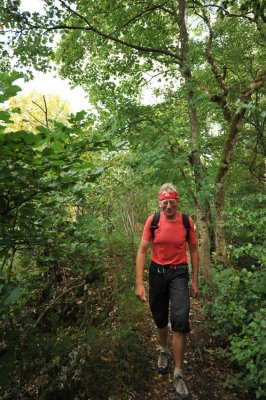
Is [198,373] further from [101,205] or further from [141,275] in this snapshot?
[101,205]

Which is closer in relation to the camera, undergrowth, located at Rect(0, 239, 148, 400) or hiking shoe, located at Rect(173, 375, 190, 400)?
undergrowth, located at Rect(0, 239, 148, 400)

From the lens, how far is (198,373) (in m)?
4.02

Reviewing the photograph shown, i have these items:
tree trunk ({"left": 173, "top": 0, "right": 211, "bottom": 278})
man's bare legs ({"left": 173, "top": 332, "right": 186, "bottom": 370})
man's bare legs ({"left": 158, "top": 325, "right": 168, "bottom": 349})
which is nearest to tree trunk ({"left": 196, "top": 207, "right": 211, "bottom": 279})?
tree trunk ({"left": 173, "top": 0, "right": 211, "bottom": 278})

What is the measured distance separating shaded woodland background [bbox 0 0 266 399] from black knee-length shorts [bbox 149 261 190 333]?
531 millimetres

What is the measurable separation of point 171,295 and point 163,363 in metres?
0.98

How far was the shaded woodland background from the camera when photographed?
2141 mm

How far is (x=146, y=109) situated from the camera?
22.7ft

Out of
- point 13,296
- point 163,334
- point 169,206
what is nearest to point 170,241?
point 169,206

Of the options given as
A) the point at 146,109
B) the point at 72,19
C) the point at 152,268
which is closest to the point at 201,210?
the point at 146,109

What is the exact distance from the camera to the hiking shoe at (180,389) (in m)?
3.33

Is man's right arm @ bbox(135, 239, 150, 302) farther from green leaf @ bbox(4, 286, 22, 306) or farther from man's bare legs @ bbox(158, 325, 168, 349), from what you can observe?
green leaf @ bbox(4, 286, 22, 306)

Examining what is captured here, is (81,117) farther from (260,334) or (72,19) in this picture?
(72,19)

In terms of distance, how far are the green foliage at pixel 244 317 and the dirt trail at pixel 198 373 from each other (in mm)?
176

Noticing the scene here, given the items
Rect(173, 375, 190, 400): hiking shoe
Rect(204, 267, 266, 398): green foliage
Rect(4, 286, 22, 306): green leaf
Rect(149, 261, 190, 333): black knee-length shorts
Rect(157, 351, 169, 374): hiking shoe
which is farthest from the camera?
Rect(157, 351, 169, 374): hiking shoe
